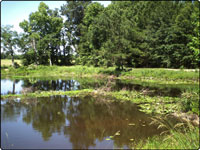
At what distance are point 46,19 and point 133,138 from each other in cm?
3945

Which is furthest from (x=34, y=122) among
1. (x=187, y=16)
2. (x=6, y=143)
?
(x=187, y=16)

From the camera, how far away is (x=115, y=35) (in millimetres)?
31078

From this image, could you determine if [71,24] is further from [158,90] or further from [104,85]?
[158,90]

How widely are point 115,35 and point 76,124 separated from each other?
23.7 meters

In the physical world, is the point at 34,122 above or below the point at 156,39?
below

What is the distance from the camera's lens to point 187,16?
31.4 m

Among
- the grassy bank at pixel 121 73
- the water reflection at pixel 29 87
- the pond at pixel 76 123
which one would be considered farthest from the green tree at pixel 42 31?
the pond at pixel 76 123

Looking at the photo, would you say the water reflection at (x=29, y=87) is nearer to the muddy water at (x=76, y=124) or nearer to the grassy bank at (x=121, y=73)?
the muddy water at (x=76, y=124)

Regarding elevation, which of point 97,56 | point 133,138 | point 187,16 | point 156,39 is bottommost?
point 133,138

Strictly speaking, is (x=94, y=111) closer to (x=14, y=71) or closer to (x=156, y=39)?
(x=156, y=39)

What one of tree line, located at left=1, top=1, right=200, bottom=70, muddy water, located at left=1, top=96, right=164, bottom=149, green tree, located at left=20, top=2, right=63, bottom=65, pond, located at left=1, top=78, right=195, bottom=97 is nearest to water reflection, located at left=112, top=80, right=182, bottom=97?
pond, located at left=1, top=78, right=195, bottom=97

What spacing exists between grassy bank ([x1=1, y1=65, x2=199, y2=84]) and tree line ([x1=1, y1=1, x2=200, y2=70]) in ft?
5.99

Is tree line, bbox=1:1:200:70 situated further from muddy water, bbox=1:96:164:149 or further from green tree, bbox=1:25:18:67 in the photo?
muddy water, bbox=1:96:164:149

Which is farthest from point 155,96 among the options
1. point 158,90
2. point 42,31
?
point 42,31
